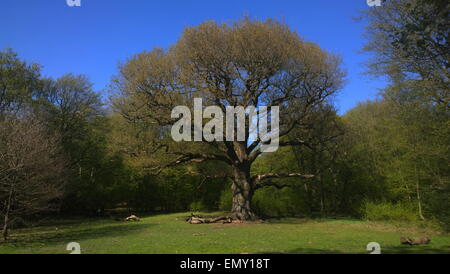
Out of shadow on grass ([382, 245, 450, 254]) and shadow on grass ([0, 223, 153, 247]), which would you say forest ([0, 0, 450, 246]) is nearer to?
shadow on grass ([0, 223, 153, 247])

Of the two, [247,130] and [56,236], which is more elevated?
[247,130]

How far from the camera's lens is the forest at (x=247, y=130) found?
14023 mm

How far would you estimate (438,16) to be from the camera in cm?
885

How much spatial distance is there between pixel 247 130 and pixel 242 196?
15.9 ft

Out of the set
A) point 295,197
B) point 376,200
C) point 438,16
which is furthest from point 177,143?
point 438,16

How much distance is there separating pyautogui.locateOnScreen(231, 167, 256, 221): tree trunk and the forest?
72 millimetres

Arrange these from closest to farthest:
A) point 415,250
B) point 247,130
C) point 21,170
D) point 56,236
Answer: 1. point 415,250
2. point 21,170
3. point 56,236
4. point 247,130

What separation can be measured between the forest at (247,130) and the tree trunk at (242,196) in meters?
0.07

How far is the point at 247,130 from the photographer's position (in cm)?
2047

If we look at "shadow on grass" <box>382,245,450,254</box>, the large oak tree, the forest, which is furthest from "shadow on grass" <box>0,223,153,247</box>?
"shadow on grass" <box>382,245,450,254</box>

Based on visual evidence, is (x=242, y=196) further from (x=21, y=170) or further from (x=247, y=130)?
(x=21, y=170)

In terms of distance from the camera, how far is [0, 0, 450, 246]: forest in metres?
14.0

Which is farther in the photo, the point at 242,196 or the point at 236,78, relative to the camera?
the point at 242,196

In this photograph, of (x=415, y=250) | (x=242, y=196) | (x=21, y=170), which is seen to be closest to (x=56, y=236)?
(x=21, y=170)
